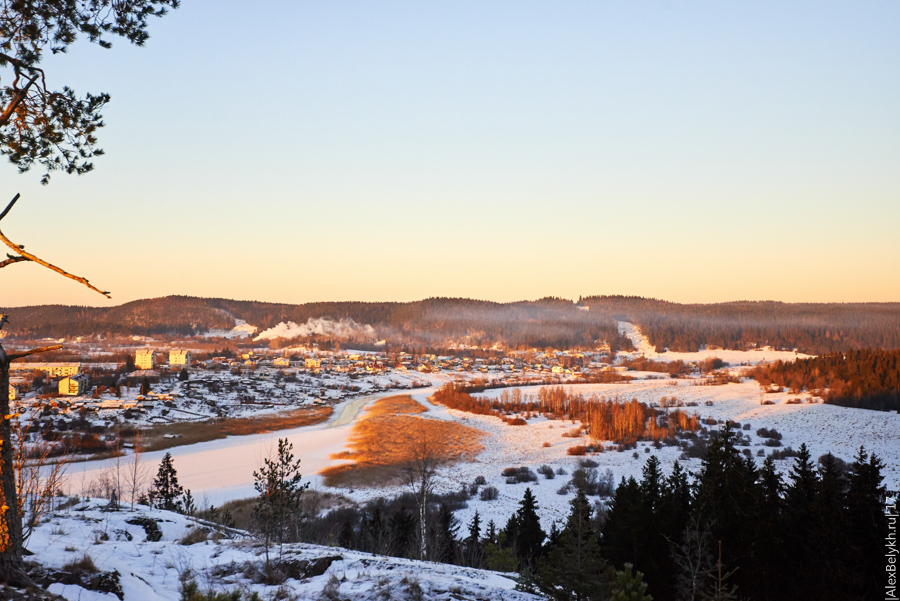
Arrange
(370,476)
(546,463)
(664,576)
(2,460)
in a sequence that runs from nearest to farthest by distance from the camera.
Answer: (2,460)
(664,576)
(370,476)
(546,463)

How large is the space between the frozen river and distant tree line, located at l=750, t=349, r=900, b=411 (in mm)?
57313

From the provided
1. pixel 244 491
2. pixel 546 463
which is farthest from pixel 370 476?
pixel 546 463

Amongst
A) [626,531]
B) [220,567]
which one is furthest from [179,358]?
[220,567]

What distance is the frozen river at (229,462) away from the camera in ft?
109

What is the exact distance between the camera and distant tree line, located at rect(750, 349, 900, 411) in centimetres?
5953

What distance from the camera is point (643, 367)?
5251 inches

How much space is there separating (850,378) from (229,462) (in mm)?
72605

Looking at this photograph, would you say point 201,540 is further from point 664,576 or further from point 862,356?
point 862,356

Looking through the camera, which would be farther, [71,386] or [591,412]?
[591,412]

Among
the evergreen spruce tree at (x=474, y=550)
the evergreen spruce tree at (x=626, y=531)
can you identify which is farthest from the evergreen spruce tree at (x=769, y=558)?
the evergreen spruce tree at (x=474, y=550)

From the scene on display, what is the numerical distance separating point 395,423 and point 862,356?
64806mm

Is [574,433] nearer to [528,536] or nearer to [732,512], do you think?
[528,536]

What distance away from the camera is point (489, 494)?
33.2 m

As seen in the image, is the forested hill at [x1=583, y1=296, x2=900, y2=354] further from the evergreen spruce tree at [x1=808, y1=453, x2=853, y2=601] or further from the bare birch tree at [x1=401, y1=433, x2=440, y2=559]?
the evergreen spruce tree at [x1=808, y1=453, x2=853, y2=601]
